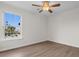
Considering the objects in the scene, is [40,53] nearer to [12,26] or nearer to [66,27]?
[12,26]

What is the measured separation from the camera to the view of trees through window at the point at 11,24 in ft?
10.4

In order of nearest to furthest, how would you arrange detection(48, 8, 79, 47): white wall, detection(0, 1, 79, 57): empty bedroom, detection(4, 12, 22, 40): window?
detection(0, 1, 79, 57): empty bedroom < detection(4, 12, 22, 40): window < detection(48, 8, 79, 47): white wall

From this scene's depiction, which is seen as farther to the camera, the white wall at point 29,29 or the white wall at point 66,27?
the white wall at point 66,27

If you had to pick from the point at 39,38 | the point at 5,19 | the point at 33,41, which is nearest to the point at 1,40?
the point at 5,19

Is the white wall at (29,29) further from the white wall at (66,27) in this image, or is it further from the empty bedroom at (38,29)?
the white wall at (66,27)

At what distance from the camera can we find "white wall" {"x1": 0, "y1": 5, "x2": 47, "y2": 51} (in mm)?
3211

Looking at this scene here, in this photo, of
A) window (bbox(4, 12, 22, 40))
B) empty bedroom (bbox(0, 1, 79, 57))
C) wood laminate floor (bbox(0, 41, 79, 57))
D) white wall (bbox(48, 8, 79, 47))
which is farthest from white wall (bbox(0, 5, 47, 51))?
white wall (bbox(48, 8, 79, 47))

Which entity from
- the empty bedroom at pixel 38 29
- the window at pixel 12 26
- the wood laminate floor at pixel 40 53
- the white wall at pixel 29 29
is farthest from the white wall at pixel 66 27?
the window at pixel 12 26

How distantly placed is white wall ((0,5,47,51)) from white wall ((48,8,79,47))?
23.7 inches

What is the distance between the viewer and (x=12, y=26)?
337cm

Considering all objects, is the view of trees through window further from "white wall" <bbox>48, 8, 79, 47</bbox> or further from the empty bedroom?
"white wall" <bbox>48, 8, 79, 47</bbox>

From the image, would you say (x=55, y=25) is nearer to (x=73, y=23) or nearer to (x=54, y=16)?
(x=54, y=16)

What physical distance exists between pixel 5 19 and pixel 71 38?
3.07 meters

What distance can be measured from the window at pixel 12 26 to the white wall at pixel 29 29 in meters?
0.17
